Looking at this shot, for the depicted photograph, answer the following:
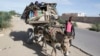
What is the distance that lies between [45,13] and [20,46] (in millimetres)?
2556

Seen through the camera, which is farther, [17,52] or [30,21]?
[30,21]

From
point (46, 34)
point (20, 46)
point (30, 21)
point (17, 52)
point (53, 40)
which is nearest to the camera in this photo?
point (53, 40)

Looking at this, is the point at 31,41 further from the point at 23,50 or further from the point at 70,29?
the point at 70,29

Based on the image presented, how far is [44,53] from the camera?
12.9 meters

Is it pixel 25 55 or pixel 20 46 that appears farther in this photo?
pixel 20 46

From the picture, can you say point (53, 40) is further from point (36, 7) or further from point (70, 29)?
point (36, 7)

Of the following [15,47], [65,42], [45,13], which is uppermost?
[45,13]

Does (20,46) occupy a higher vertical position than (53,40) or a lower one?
lower

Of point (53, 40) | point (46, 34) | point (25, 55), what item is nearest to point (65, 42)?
point (53, 40)

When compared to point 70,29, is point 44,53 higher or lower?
lower

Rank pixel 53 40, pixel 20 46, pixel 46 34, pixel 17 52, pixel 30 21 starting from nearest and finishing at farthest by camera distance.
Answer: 1. pixel 53 40
2. pixel 46 34
3. pixel 17 52
4. pixel 30 21
5. pixel 20 46

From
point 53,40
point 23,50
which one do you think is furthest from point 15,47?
point 53,40

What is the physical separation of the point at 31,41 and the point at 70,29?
4.99 m

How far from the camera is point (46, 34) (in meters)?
12.5
